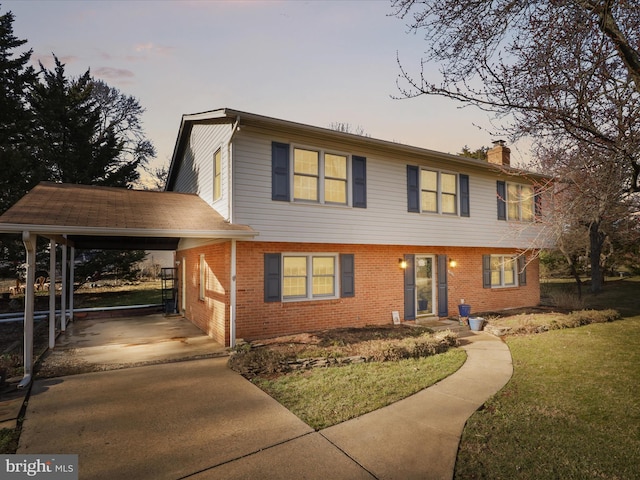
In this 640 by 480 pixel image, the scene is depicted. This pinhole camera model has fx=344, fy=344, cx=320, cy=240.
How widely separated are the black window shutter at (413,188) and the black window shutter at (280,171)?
4.69 m

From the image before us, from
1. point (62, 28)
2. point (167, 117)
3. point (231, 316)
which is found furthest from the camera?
point (167, 117)

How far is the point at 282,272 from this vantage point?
33.4ft

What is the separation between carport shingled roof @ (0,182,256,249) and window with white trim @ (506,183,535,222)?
474 inches

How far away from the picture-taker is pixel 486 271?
1465 centimetres

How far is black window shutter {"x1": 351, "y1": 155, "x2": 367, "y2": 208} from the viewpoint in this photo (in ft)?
36.0

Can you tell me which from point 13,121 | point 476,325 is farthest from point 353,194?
point 13,121

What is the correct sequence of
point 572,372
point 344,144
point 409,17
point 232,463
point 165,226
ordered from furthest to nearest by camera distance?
point 344,144
point 165,226
point 572,372
point 409,17
point 232,463

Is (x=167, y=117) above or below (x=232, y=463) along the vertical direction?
above

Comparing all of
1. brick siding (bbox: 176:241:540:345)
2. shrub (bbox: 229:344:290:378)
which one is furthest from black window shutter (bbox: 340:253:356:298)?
shrub (bbox: 229:344:290:378)

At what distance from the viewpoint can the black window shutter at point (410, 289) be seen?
12438 millimetres

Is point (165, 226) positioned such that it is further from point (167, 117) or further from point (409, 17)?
point (167, 117)

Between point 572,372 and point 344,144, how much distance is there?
814 cm

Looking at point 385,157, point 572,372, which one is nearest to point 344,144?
point 385,157

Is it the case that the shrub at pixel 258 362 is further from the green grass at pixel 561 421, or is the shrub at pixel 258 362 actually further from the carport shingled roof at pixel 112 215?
the green grass at pixel 561 421
